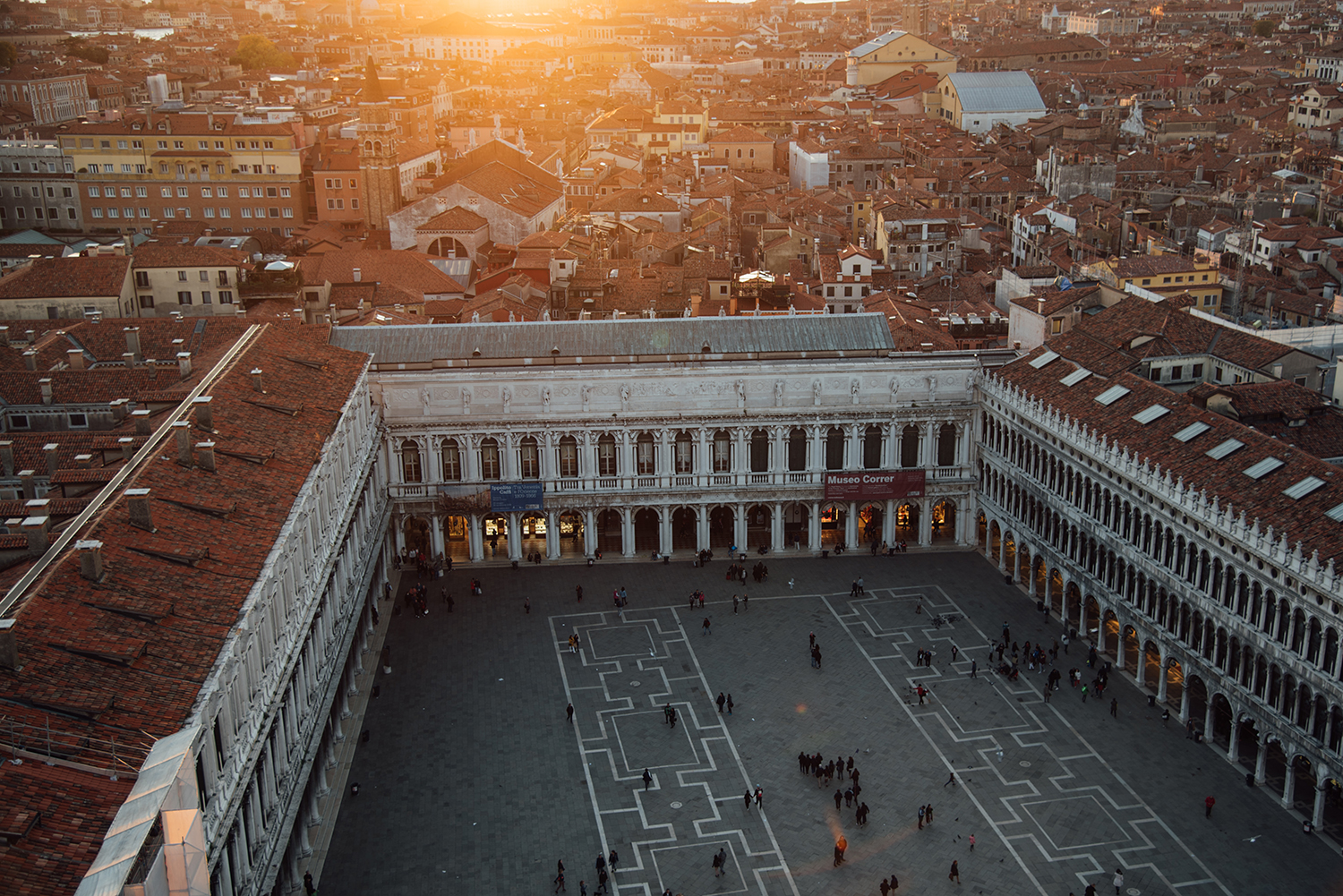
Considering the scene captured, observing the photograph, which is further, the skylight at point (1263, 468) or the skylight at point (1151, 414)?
the skylight at point (1151, 414)

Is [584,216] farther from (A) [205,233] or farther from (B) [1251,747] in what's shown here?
(B) [1251,747]

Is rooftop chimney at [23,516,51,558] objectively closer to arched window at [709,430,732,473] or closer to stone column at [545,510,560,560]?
stone column at [545,510,560,560]

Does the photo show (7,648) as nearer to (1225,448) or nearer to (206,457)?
(206,457)

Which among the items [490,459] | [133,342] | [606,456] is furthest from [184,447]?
[606,456]

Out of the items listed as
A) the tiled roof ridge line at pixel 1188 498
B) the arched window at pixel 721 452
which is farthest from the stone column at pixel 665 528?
the tiled roof ridge line at pixel 1188 498

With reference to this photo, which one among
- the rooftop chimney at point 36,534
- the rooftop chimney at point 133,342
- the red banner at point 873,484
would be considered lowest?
the red banner at point 873,484

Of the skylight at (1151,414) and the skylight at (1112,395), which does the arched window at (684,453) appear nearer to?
the skylight at (1112,395)

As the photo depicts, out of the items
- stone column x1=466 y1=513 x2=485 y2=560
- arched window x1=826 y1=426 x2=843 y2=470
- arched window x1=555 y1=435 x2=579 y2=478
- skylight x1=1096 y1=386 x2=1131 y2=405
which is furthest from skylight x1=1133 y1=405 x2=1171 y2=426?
stone column x1=466 y1=513 x2=485 y2=560

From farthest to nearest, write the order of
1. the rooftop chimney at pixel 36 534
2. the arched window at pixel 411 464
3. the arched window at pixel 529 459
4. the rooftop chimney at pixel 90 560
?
the arched window at pixel 529 459, the arched window at pixel 411 464, the rooftop chimney at pixel 36 534, the rooftop chimney at pixel 90 560
